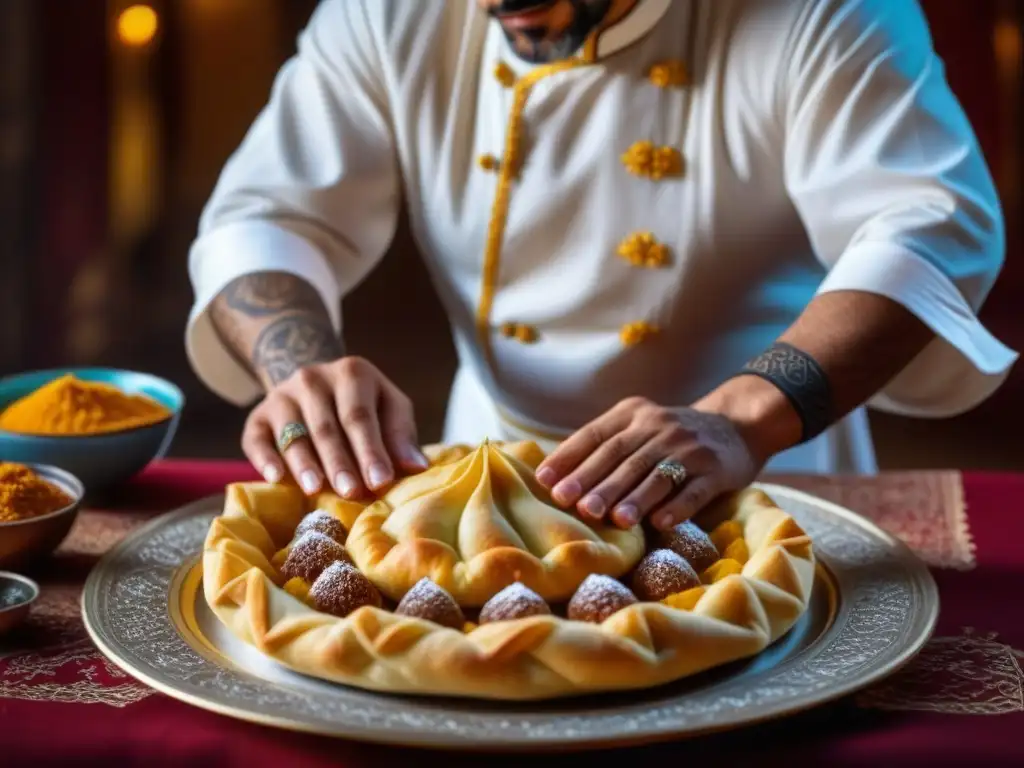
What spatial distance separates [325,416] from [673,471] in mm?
451

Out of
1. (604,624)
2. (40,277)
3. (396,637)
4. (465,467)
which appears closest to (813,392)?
(465,467)

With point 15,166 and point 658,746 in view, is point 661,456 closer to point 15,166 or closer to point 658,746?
point 658,746

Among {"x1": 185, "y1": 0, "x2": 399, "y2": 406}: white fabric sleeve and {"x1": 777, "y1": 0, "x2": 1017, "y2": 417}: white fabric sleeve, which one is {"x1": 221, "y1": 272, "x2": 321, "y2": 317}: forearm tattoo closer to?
{"x1": 185, "y1": 0, "x2": 399, "y2": 406}: white fabric sleeve

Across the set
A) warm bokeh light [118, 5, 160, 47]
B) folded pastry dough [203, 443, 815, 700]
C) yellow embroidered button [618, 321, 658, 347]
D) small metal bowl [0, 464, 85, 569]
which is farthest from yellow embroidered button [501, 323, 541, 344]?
warm bokeh light [118, 5, 160, 47]

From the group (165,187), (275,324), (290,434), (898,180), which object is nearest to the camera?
(290,434)

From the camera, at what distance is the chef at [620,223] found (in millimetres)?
1794

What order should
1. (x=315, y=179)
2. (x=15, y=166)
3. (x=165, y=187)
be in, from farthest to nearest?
1. (x=165, y=187)
2. (x=15, y=166)
3. (x=315, y=179)

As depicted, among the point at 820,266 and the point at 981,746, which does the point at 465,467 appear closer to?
the point at 981,746

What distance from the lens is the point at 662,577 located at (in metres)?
1.33

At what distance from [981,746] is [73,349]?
4.74 meters

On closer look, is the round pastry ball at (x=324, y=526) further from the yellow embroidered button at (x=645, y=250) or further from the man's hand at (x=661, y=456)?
the yellow embroidered button at (x=645, y=250)

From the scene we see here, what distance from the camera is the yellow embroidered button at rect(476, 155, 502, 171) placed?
2154mm

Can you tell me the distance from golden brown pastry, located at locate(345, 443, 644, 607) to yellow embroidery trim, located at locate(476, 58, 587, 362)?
0.71 metres

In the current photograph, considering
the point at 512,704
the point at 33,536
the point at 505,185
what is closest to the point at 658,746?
the point at 512,704
